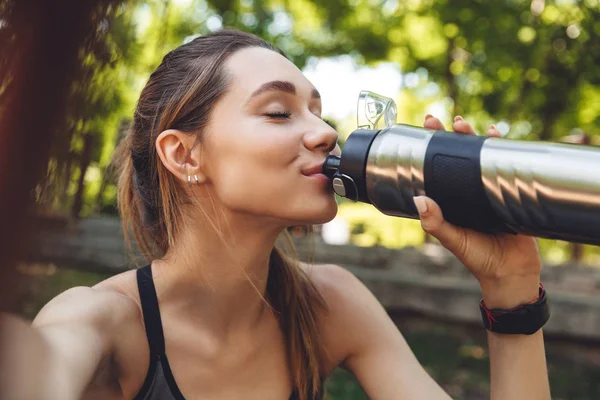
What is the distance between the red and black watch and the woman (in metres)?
0.02

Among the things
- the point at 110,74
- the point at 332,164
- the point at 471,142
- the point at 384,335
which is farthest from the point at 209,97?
the point at 110,74

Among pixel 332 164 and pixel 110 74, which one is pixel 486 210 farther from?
pixel 110 74

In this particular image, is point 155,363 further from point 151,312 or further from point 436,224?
point 436,224

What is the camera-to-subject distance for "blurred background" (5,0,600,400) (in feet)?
1.30

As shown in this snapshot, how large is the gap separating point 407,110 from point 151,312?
38.3 ft

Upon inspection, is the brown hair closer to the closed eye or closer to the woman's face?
the woman's face

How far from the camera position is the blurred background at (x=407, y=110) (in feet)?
1.30

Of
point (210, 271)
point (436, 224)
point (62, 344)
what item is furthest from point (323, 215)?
point (62, 344)

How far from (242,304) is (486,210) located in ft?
3.00

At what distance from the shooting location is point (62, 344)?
109 cm

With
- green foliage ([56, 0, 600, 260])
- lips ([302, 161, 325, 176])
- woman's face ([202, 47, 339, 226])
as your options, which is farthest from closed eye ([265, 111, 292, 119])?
green foliage ([56, 0, 600, 260])

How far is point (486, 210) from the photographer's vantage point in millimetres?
1276

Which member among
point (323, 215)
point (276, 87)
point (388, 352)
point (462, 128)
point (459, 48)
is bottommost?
point (388, 352)

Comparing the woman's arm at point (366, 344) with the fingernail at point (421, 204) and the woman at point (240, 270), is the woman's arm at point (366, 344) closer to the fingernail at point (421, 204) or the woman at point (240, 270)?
the woman at point (240, 270)
